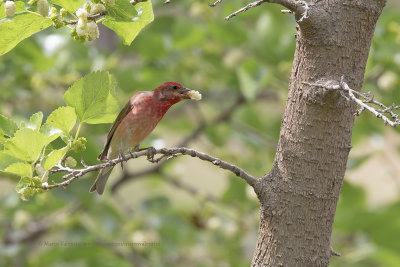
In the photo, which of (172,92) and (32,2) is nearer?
(32,2)

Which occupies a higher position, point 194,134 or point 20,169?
point 194,134

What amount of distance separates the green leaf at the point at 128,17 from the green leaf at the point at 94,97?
102mm

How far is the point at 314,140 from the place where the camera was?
4.17 feet

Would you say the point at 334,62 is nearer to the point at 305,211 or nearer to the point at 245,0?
the point at 305,211

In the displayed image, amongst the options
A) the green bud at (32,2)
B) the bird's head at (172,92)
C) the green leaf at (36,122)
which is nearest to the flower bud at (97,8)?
the green bud at (32,2)

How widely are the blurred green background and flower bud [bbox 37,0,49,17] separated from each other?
1.47 meters

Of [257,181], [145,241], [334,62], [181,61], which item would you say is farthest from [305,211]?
[181,61]

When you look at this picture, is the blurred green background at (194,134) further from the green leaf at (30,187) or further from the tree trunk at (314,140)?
the green leaf at (30,187)

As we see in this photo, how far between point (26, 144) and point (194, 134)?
2276 millimetres

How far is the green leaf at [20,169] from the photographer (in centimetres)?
121

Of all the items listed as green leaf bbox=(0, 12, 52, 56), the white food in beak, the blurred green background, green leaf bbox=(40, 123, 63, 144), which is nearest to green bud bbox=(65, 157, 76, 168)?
green leaf bbox=(40, 123, 63, 144)

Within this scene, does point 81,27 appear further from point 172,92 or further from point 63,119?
point 172,92

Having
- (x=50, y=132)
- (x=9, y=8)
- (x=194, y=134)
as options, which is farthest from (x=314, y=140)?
(x=194, y=134)

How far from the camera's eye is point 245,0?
10.0 feet
